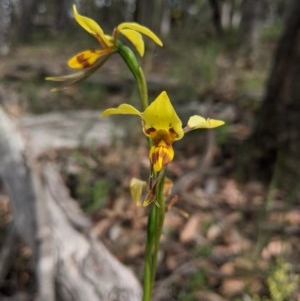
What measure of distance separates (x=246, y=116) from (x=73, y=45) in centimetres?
933

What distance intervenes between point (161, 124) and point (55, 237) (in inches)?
52.8

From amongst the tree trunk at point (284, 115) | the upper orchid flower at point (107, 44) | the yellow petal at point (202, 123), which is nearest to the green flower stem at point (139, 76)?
the upper orchid flower at point (107, 44)

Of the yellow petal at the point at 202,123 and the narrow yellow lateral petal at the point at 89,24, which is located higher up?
the narrow yellow lateral petal at the point at 89,24

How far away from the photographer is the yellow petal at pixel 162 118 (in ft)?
2.60

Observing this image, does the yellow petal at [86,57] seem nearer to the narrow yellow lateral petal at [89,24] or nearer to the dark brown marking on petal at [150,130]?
the narrow yellow lateral petal at [89,24]

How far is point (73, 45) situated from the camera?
1245cm

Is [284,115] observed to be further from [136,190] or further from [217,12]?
[217,12]

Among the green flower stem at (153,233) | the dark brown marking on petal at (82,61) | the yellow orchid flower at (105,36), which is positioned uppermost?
the yellow orchid flower at (105,36)

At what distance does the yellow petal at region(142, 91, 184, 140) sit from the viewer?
31.2 inches

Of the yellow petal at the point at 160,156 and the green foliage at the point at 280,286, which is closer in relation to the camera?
the yellow petal at the point at 160,156

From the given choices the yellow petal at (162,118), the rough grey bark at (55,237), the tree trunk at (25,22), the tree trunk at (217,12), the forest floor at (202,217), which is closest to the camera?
the yellow petal at (162,118)

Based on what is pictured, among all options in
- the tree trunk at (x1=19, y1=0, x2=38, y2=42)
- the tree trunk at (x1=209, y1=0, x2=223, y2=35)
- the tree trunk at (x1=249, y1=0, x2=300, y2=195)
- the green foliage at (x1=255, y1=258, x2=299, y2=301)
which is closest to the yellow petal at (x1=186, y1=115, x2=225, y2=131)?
the green foliage at (x1=255, y1=258, x2=299, y2=301)

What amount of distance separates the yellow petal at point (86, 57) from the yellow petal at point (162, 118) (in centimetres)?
22

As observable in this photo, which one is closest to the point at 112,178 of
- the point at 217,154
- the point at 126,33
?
the point at 217,154
